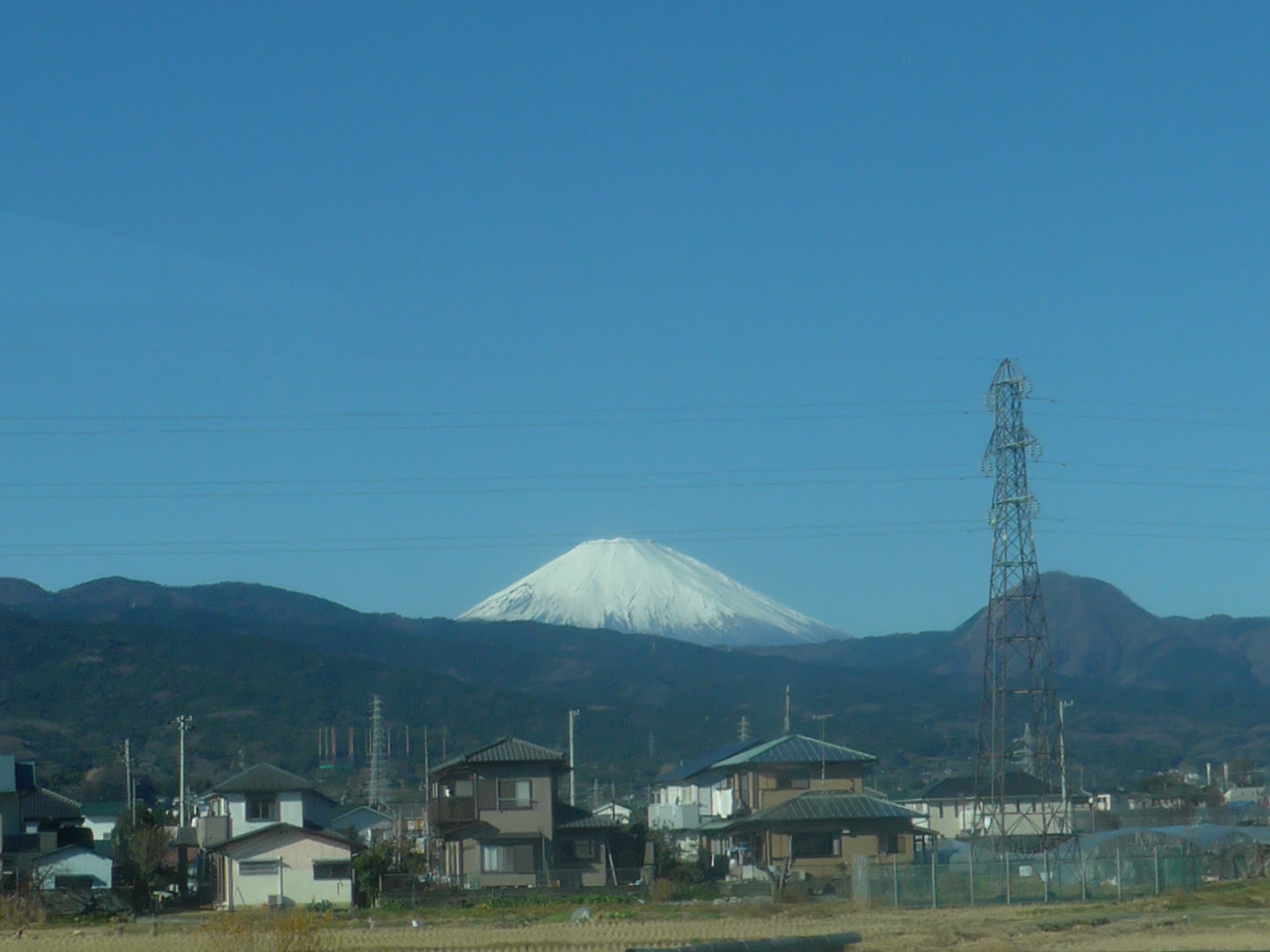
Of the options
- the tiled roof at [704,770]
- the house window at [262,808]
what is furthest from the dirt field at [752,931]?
the tiled roof at [704,770]

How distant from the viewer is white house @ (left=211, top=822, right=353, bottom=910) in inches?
1591

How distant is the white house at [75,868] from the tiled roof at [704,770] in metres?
21.8

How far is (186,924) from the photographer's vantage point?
1318 inches

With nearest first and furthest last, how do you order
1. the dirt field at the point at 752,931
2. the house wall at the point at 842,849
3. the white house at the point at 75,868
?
the dirt field at the point at 752,931 → the white house at the point at 75,868 → the house wall at the point at 842,849

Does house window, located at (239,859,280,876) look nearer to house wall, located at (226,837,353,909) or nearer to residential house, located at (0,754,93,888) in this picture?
house wall, located at (226,837,353,909)

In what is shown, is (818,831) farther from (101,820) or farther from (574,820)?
(101,820)

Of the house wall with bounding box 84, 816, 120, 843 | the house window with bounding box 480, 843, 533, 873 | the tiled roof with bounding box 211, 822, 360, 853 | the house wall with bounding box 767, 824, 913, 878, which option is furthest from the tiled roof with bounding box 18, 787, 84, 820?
the house wall with bounding box 767, 824, 913, 878

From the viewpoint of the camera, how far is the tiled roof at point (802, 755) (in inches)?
2012

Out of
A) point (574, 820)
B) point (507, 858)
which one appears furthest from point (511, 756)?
point (507, 858)

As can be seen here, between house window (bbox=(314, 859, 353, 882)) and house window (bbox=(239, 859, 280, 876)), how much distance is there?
106 centimetres

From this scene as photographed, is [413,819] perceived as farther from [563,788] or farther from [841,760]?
[563,788]

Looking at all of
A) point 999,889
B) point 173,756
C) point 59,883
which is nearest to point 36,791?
point 59,883

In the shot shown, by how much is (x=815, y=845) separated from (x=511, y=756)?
9560 mm

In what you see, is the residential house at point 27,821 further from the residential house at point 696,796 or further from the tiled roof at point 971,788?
the tiled roof at point 971,788
